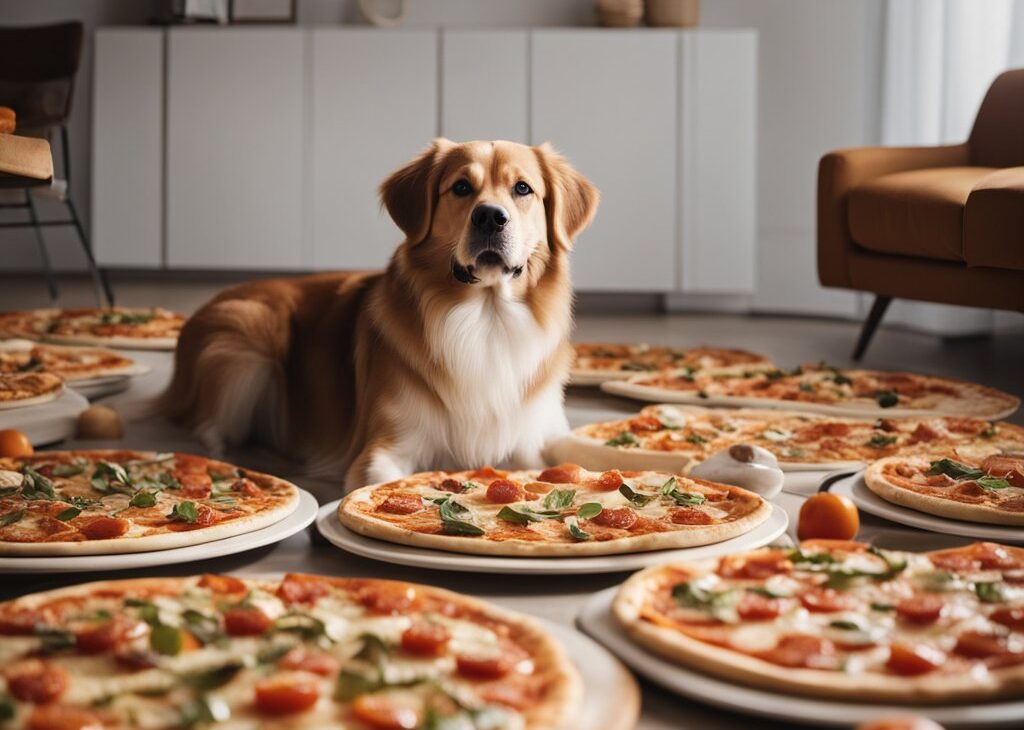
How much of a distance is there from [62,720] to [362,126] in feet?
21.6

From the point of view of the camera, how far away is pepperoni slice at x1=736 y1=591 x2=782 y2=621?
162cm

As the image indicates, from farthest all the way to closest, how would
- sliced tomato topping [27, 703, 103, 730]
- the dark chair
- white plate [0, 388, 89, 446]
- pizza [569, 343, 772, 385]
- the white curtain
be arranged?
the dark chair, the white curtain, pizza [569, 343, 772, 385], white plate [0, 388, 89, 446], sliced tomato topping [27, 703, 103, 730]

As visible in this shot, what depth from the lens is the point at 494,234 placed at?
9.18 feet

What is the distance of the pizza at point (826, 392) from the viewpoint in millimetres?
3639

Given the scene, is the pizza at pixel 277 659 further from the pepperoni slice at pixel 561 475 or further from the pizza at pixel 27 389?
the pizza at pixel 27 389

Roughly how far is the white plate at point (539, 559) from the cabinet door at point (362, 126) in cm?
552

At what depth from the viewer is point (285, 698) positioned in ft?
4.40

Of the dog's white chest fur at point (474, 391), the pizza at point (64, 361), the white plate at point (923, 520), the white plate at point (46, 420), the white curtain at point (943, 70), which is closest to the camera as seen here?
the white plate at point (923, 520)

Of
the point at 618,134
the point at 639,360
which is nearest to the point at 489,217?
the point at 639,360

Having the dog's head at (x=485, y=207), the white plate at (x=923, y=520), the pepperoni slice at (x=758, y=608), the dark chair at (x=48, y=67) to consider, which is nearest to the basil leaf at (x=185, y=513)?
the dog's head at (x=485, y=207)

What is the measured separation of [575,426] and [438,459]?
770mm

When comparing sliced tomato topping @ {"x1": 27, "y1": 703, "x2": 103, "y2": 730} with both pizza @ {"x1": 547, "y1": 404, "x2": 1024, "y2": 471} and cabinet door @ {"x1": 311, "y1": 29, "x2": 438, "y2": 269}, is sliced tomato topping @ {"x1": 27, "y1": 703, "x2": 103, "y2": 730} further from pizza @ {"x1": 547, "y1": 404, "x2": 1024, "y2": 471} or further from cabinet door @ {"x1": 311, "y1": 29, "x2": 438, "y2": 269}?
cabinet door @ {"x1": 311, "y1": 29, "x2": 438, "y2": 269}

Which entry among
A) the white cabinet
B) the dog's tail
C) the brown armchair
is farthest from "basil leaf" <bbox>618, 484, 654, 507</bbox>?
the white cabinet

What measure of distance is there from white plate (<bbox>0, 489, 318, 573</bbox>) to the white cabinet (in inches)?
233
